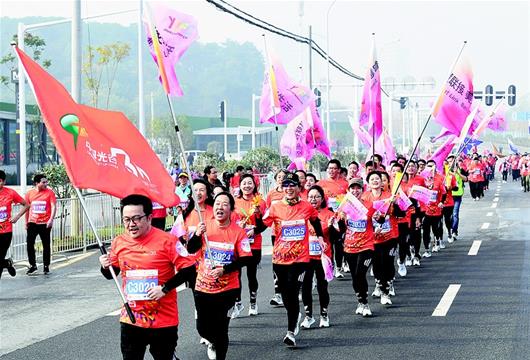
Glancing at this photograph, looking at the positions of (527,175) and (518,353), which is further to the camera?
(527,175)

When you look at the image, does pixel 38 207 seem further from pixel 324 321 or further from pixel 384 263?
pixel 324 321

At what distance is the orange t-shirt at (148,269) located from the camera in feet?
22.5

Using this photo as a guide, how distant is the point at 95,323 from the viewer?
1136cm

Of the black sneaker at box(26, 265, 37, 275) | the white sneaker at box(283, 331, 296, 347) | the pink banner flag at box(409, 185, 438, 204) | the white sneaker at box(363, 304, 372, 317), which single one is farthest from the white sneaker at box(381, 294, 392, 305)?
the black sneaker at box(26, 265, 37, 275)

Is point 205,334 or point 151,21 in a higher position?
point 151,21

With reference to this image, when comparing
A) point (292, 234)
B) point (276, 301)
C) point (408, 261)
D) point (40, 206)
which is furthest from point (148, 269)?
point (408, 261)

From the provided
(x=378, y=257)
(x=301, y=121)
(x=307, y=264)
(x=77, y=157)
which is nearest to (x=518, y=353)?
(x=307, y=264)

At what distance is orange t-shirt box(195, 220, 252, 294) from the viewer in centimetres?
864

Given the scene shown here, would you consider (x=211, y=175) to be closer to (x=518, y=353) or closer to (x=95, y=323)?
(x=95, y=323)

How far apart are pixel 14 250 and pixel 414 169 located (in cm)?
768

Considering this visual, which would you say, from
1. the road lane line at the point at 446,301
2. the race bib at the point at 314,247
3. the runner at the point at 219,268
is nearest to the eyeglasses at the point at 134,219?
the runner at the point at 219,268

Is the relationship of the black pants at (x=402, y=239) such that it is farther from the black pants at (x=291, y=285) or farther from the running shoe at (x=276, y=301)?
the black pants at (x=291, y=285)

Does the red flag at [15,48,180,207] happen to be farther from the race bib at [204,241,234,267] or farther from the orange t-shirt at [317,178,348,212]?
the orange t-shirt at [317,178,348,212]

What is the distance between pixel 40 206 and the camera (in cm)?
1625
